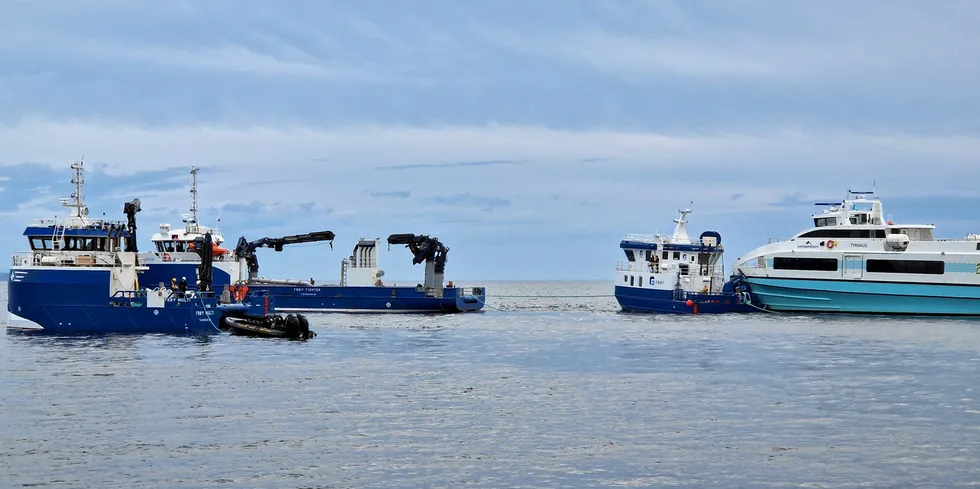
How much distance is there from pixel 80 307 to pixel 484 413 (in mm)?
36135

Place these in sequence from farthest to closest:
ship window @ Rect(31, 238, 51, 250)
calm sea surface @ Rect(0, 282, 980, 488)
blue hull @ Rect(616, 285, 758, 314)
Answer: blue hull @ Rect(616, 285, 758, 314), ship window @ Rect(31, 238, 51, 250), calm sea surface @ Rect(0, 282, 980, 488)

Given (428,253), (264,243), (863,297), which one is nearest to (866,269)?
(863,297)

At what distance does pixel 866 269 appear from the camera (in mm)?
83938

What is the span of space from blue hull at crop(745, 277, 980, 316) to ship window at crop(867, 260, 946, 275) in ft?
3.59

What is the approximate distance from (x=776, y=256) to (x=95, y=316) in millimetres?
55815

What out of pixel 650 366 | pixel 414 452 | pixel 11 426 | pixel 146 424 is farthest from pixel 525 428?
pixel 650 366

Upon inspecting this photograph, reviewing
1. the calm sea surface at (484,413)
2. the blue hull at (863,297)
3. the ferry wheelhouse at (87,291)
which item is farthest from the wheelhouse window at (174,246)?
the blue hull at (863,297)

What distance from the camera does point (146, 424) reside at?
102 feet

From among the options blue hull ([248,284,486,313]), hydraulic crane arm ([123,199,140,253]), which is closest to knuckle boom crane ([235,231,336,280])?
blue hull ([248,284,486,313])

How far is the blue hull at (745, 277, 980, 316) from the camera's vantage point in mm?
81500

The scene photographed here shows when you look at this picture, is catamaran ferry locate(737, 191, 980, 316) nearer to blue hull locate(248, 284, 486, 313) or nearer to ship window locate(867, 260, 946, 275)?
ship window locate(867, 260, 946, 275)

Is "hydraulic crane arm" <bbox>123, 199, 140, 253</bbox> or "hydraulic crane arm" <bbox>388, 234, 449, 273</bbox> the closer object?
"hydraulic crane arm" <bbox>123, 199, 140, 253</bbox>

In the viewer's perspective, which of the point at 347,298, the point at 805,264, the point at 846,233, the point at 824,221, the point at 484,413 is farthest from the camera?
the point at 347,298

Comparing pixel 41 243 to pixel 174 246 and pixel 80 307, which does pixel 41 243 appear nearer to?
pixel 80 307
